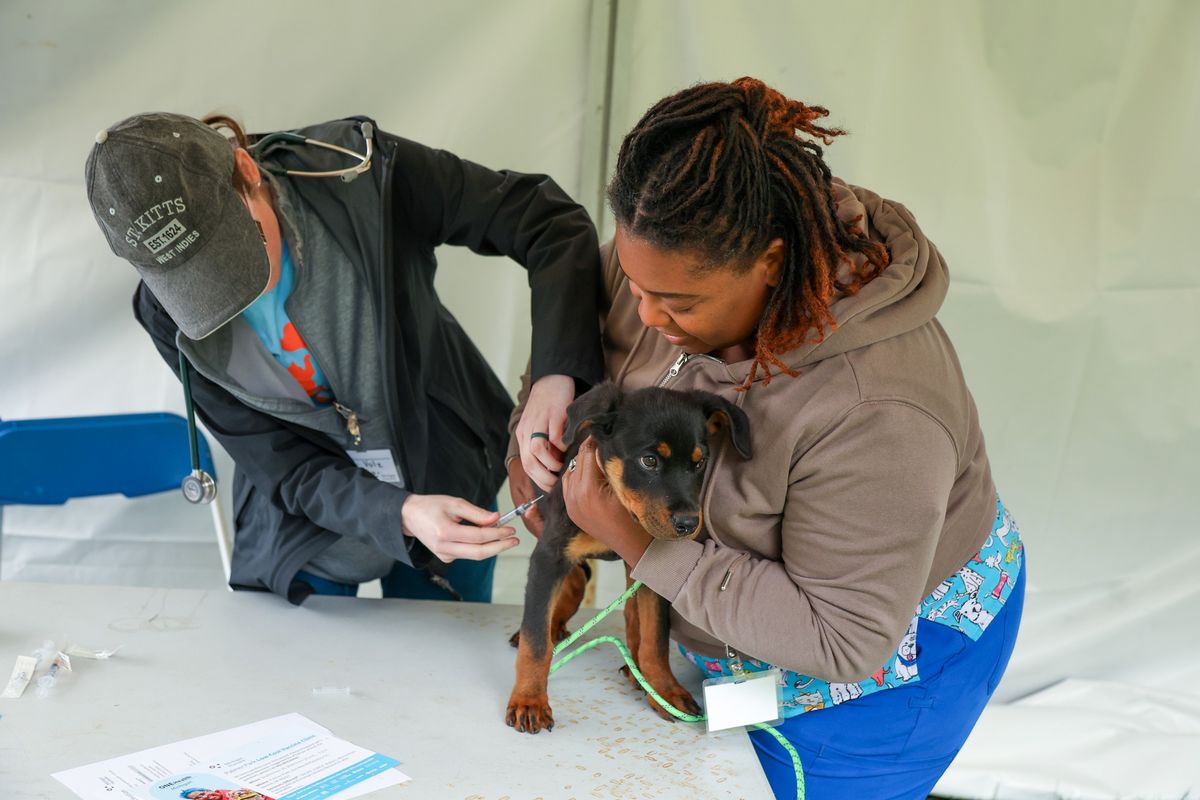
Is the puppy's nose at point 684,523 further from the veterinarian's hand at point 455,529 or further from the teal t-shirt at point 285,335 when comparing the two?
the teal t-shirt at point 285,335

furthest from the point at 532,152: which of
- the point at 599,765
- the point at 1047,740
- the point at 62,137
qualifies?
the point at 1047,740

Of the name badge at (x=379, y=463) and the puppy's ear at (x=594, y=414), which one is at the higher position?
the puppy's ear at (x=594, y=414)

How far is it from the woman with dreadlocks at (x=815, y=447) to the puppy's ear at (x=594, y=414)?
0.04 m

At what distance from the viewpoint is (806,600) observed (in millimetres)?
1369

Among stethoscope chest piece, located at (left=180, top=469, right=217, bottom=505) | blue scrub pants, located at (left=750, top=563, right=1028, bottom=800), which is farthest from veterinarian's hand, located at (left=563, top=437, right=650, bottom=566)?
stethoscope chest piece, located at (left=180, top=469, right=217, bottom=505)

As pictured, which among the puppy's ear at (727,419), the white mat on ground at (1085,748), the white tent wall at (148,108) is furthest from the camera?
the white mat on ground at (1085,748)

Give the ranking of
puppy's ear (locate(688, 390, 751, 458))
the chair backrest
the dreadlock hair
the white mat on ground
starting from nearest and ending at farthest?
1. the dreadlock hair
2. puppy's ear (locate(688, 390, 751, 458))
3. the chair backrest
4. the white mat on ground

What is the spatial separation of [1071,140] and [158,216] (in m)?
2.60

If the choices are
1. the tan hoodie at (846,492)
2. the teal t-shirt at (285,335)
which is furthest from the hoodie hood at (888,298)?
the teal t-shirt at (285,335)

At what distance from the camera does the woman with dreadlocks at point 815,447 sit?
4.29 feet

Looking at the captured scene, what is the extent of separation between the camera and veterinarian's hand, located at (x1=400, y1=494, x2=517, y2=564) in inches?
66.2

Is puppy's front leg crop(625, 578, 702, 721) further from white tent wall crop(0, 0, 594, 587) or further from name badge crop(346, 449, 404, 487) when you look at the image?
white tent wall crop(0, 0, 594, 587)

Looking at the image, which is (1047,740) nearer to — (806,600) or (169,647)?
(806,600)

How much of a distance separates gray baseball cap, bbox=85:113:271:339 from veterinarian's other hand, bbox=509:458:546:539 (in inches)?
24.8
